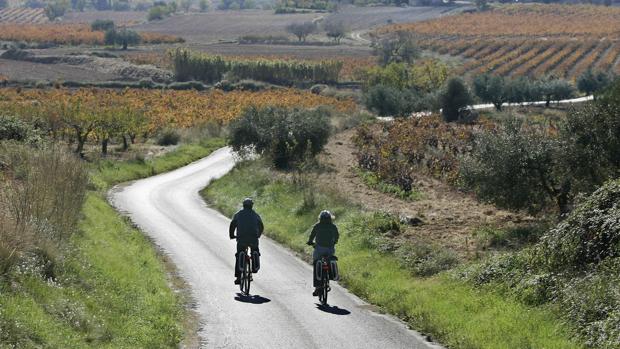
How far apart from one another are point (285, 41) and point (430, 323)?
180 m

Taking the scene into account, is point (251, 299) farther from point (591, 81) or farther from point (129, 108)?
point (591, 81)

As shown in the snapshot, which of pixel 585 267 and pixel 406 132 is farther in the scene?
pixel 406 132

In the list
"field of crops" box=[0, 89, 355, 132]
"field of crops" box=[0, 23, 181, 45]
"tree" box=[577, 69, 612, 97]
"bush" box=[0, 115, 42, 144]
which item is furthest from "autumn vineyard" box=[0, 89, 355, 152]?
"field of crops" box=[0, 23, 181, 45]

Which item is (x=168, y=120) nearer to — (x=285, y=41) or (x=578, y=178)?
(x=578, y=178)

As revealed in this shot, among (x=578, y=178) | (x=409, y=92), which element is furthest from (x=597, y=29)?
(x=578, y=178)

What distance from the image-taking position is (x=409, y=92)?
91000mm

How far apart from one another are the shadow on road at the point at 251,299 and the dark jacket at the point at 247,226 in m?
1.22

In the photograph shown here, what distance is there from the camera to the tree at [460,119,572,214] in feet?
92.1

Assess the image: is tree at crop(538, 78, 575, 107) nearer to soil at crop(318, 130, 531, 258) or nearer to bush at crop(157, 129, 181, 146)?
bush at crop(157, 129, 181, 146)

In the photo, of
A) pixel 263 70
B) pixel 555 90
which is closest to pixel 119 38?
pixel 263 70

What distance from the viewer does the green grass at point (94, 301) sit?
12.5m

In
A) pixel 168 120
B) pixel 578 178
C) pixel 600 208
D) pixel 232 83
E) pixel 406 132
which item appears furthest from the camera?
pixel 232 83

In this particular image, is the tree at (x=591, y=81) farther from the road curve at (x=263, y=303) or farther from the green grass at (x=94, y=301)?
the green grass at (x=94, y=301)

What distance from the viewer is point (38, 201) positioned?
1802 centimetres
